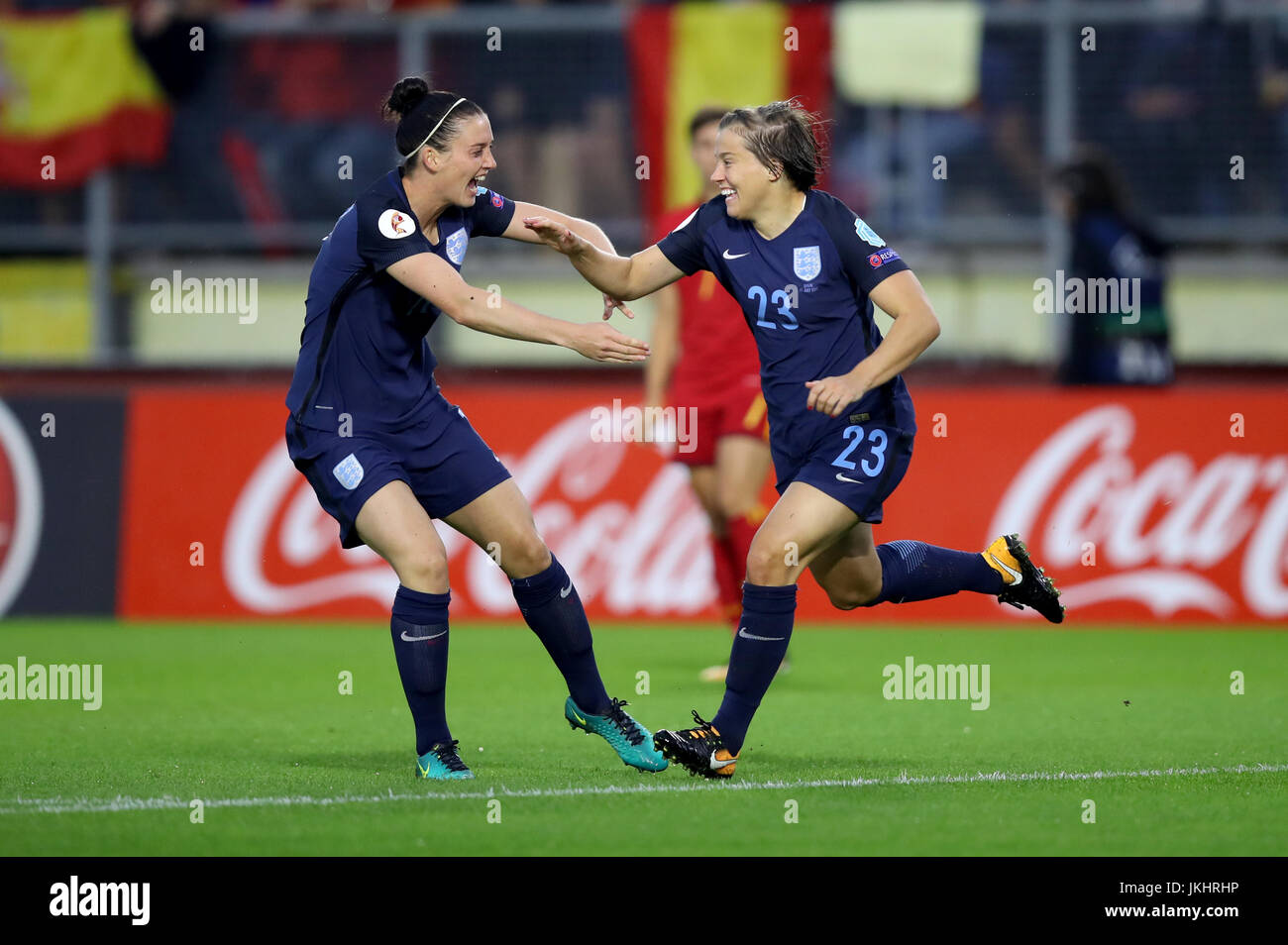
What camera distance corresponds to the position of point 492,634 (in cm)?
1150

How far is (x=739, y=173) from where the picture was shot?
644 cm

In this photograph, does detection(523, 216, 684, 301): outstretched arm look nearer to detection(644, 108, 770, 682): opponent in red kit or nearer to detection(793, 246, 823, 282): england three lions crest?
detection(793, 246, 823, 282): england three lions crest

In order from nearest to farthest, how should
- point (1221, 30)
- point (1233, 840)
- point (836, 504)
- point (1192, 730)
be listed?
1. point (1233, 840)
2. point (836, 504)
3. point (1192, 730)
4. point (1221, 30)

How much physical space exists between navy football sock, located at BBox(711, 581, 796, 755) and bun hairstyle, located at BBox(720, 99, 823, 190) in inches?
53.4

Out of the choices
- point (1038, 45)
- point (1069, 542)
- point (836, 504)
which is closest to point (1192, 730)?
point (836, 504)

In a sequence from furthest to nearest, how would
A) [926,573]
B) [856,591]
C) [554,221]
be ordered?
[926,573], [856,591], [554,221]

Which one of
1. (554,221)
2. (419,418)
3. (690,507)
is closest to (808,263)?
(554,221)

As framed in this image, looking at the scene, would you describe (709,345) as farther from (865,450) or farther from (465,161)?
(465,161)

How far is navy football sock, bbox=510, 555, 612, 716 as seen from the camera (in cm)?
671

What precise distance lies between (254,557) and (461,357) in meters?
3.00

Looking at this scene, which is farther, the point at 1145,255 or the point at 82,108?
the point at 82,108

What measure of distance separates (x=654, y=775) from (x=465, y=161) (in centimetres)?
209

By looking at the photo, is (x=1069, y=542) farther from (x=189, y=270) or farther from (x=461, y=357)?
(x=189, y=270)

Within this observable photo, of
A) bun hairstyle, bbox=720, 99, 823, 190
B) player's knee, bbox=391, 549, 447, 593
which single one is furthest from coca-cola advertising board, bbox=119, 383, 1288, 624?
bun hairstyle, bbox=720, 99, 823, 190
